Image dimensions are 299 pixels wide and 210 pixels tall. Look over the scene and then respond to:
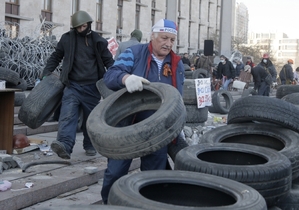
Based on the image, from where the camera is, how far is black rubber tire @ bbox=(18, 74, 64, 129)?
7.30 metres

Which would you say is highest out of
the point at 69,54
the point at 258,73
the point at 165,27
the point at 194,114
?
the point at 165,27

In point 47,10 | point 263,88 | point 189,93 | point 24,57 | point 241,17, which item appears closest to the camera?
point 189,93

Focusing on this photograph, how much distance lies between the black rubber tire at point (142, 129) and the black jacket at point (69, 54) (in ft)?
8.42

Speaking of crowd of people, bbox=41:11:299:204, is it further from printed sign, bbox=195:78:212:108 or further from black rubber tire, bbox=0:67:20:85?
black rubber tire, bbox=0:67:20:85

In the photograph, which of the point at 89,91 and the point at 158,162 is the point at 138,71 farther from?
the point at 89,91

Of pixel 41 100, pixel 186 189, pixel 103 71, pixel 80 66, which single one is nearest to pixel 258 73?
pixel 103 71

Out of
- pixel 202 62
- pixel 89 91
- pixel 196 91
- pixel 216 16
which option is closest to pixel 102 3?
pixel 202 62

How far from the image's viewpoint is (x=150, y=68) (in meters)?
4.78

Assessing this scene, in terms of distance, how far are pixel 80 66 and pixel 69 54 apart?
8.6 inches

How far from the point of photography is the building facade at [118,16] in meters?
33.2

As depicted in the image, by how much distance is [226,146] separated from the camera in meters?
5.25

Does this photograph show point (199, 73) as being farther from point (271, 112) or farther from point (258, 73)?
point (271, 112)

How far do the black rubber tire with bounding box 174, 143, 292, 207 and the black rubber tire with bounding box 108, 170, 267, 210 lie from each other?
2.07 feet

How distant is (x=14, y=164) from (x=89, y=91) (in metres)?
1.44
